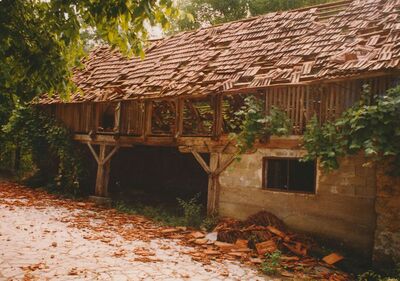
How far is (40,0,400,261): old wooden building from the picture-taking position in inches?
323

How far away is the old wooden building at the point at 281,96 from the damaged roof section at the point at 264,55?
0.12 feet

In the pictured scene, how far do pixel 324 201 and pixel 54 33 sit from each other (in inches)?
269

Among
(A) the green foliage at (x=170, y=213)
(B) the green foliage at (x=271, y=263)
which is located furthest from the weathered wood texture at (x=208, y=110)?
(B) the green foliage at (x=271, y=263)

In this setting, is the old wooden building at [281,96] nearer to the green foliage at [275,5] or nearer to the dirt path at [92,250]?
the dirt path at [92,250]

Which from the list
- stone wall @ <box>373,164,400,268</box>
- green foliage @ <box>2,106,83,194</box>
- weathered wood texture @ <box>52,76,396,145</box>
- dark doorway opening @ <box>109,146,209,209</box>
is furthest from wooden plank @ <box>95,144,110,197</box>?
stone wall @ <box>373,164,400,268</box>

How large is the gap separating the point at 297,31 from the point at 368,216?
610 cm

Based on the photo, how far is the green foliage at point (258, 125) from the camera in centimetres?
905

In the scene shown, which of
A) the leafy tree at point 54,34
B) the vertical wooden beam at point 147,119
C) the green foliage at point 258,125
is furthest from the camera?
the vertical wooden beam at point 147,119

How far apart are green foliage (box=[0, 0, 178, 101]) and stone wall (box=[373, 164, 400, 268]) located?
222 inches

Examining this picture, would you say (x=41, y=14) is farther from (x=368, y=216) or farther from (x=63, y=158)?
(x=63, y=158)

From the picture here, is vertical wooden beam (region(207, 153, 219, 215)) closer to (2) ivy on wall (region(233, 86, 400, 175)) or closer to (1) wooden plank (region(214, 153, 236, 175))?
(1) wooden plank (region(214, 153, 236, 175))

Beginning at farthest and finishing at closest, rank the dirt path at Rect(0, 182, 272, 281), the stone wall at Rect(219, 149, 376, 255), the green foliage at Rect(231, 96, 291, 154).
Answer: the green foliage at Rect(231, 96, 291, 154)
the stone wall at Rect(219, 149, 376, 255)
the dirt path at Rect(0, 182, 272, 281)

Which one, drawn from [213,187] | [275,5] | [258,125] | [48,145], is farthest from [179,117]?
[275,5]

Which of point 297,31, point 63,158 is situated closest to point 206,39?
point 297,31
